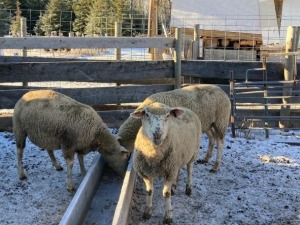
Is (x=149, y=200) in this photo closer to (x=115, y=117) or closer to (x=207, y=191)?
(x=207, y=191)

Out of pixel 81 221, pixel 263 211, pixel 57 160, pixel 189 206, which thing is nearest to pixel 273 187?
pixel 263 211

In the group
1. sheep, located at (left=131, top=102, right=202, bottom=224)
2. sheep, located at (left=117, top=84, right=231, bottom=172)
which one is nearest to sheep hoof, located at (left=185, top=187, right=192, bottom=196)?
sheep, located at (left=131, top=102, right=202, bottom=224)

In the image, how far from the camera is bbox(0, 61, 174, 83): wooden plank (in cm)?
814

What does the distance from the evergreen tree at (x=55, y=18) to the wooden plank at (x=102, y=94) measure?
2073 centimetres

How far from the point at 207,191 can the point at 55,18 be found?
27.9 metres

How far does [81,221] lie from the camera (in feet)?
16.3

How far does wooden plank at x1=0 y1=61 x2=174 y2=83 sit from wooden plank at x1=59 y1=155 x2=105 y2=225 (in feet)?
8.66

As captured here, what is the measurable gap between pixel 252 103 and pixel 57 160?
4435 millimetres

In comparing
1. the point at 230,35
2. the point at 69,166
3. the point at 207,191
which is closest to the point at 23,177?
the point at 69,166

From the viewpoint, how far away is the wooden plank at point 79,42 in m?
7.86

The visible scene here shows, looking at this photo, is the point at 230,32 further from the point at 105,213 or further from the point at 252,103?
the point at 105,213

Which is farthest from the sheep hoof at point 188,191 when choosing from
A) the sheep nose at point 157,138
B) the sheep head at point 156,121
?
the sheep nose at point 157,138

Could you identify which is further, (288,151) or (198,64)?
(198,64)

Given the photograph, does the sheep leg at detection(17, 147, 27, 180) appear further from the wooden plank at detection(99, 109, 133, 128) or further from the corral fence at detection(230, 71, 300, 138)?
the corral fence at detection(230, 71, 300, 138)
